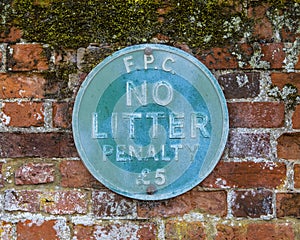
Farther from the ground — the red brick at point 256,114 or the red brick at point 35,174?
the red brick at point 256,114

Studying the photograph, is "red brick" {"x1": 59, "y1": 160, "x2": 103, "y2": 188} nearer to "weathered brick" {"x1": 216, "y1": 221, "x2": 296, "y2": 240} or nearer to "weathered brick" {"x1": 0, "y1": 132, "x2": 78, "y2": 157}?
"weathered brick" {"x1": 0, "y1": 132, "x2": 78, "y2": 157}

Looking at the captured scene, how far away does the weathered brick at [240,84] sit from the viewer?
1245 mm

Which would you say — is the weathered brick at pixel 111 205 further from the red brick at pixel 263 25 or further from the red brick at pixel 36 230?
the red brick at pixel 263 25

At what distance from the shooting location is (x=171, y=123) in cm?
124

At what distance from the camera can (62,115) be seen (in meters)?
1.25

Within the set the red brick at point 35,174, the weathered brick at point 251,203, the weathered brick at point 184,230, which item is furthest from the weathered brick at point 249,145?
the red brick at point 35,174

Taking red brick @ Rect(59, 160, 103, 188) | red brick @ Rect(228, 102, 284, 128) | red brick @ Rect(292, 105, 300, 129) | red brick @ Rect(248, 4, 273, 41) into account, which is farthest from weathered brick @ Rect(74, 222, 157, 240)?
red brick @ Rect(248, 4, 273, 41)

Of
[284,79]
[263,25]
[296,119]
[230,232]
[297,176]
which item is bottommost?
[230,232]

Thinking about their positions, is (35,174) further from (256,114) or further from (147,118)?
(256,114)

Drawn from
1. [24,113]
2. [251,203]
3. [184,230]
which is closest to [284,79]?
[251,203]

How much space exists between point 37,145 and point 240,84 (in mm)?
578

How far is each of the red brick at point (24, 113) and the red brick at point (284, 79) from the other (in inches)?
25.1

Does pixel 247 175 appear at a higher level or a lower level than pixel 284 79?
lower

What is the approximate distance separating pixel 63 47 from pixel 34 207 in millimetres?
445
